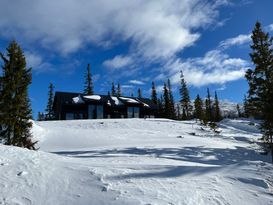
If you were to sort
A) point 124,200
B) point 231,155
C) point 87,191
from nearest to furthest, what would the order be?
1. point 124,200
2. point 87,191
3. point 231,155

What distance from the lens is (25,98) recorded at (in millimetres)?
19938

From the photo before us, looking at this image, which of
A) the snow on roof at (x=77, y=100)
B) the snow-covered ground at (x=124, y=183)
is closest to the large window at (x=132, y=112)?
the snow on roof at (x=77, y=100)

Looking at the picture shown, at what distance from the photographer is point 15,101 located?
63.3 feet

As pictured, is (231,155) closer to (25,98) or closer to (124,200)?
(124,200)

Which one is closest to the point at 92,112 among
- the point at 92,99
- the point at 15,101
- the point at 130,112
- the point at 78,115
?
the point at 92,99

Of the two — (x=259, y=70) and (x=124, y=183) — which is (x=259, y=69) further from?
(x=124, y=183)

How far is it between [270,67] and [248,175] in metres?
19.7

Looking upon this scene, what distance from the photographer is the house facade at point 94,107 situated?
42.6 metres

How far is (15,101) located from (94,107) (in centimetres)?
2473

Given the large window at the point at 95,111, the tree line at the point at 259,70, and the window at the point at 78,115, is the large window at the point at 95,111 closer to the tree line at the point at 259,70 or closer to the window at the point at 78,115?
the window at the point at 78,115

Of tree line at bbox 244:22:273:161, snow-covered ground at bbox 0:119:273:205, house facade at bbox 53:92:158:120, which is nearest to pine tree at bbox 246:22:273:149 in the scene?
tree line at bbox 244:22:273:161

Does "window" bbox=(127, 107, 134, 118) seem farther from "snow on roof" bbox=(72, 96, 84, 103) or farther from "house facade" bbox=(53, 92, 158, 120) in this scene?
"snow on roof" bbox=(72, 96, 84, 103)

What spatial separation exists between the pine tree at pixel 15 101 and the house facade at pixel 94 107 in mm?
21950

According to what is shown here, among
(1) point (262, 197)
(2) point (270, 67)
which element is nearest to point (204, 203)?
(1) point (262, 197)
